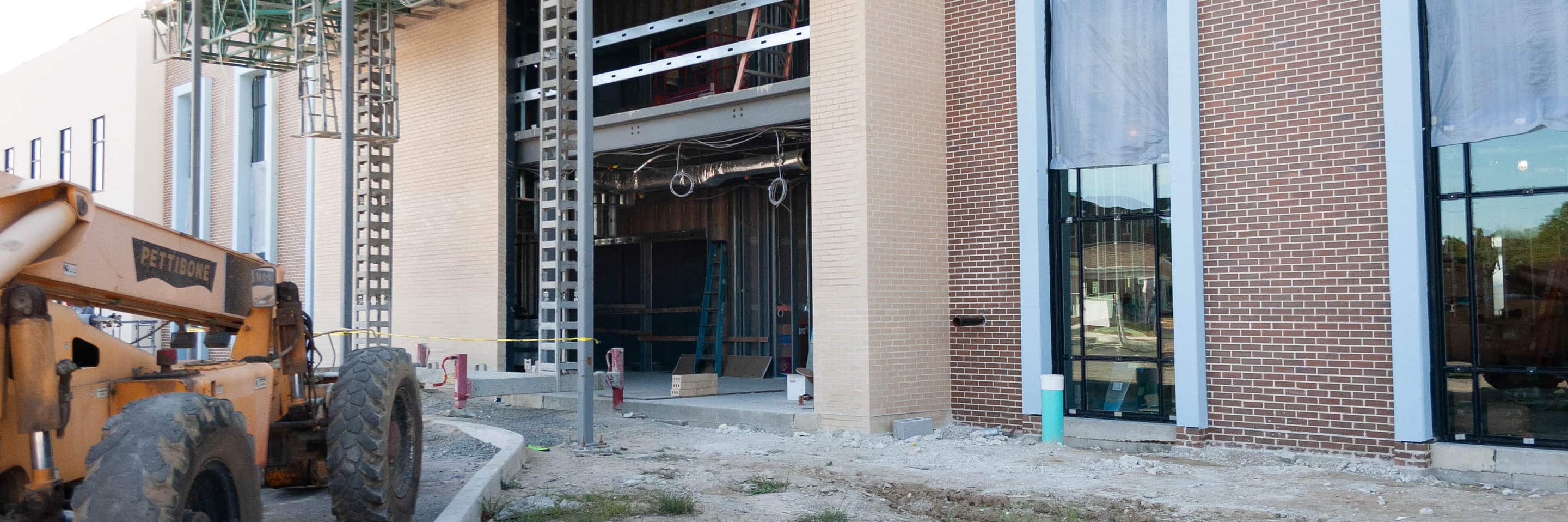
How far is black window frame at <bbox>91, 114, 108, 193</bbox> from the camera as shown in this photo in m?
31.0

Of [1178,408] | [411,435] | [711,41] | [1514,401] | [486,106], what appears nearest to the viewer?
[411,435]

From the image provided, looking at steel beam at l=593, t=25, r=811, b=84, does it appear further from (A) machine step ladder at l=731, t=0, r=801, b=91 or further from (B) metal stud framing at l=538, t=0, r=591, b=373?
(B) metal stud framing at l=538, t=0, r=591, b=373

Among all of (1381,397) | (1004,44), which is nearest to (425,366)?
(1004,44)

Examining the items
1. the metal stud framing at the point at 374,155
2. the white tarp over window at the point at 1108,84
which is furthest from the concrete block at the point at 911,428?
the metal stud framing at the point at 374,155

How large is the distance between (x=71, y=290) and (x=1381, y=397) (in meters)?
9.81

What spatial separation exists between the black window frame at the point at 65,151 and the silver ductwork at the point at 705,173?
1946cm

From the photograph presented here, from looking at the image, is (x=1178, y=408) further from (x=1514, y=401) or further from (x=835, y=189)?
(x=835, y=189)

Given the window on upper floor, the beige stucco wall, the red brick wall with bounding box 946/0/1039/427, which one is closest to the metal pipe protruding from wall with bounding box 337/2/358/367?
the red brick wall with bounding box 946/0/1039/427

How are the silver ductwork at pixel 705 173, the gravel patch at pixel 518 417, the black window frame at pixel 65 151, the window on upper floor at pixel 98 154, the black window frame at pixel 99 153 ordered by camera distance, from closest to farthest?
the gravel patch at pixel 518 417, the silver ductwork at pixel 705 173, the black window frame at pixel 99 153, the window on upper floor at pixel 98 154, the black window frame at pixel 65 151

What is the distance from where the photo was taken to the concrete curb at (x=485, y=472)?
7551 millimetres

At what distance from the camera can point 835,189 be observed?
43.8 feet

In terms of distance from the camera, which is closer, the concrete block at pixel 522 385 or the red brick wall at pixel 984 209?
the red brick wall at pixel 984 209

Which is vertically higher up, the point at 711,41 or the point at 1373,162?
the point at 711,41

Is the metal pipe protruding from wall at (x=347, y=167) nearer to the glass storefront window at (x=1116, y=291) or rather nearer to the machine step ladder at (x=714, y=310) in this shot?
the machine step ladder at (x=714, y=310)
